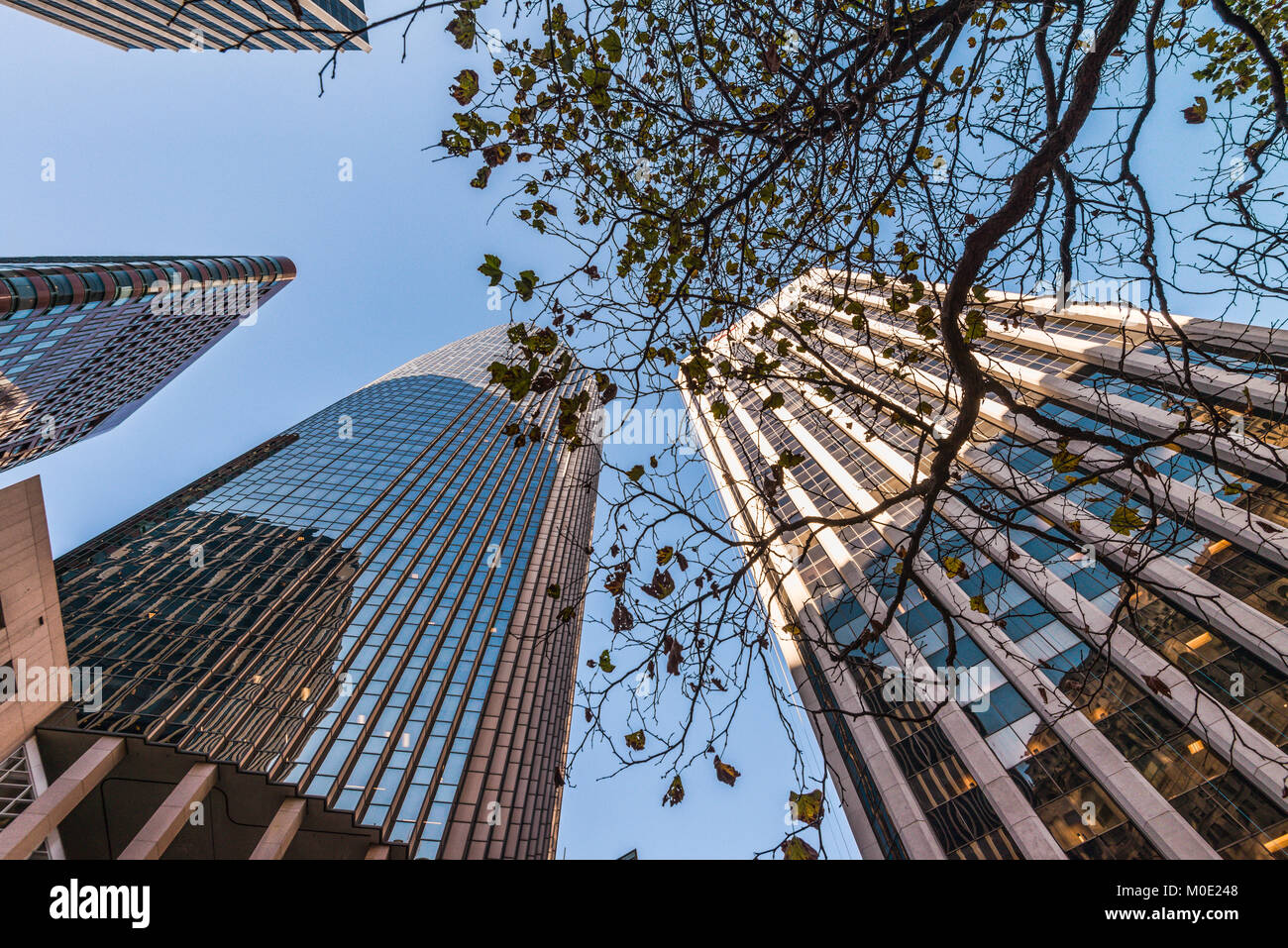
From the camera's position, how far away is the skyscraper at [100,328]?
4259cm

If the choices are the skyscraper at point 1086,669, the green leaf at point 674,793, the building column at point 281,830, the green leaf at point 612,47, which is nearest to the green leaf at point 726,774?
the green leaf at point 674,793

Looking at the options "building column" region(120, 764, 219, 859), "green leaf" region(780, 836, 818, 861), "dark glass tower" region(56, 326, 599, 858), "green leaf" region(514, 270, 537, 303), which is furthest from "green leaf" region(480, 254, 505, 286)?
"building column" region(120, 764, 219, 859)

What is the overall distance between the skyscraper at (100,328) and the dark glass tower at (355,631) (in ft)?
52.1

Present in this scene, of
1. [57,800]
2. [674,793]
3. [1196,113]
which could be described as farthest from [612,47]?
Answer: [57,800]

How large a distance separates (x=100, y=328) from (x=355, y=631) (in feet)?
139

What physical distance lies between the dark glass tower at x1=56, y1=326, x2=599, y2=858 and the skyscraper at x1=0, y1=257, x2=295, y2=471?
15883 millimetres

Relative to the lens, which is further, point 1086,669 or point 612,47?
point 1086,669

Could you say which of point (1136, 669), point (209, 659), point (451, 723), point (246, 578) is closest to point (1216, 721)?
point (1136, 669)

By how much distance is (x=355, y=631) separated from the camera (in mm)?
40000

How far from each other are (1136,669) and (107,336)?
83.6 meters

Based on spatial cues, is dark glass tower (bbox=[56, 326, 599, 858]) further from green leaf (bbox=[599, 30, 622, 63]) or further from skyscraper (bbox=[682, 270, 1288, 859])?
skyscraper (bbox=[682, 270, 1288, 859])

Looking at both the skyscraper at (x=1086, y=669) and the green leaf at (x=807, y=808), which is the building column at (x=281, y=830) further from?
the green leaf at (x=807, y=808)

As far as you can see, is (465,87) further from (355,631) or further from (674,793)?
(355,631)

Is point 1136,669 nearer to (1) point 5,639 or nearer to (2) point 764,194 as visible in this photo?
(2) point 764,194
